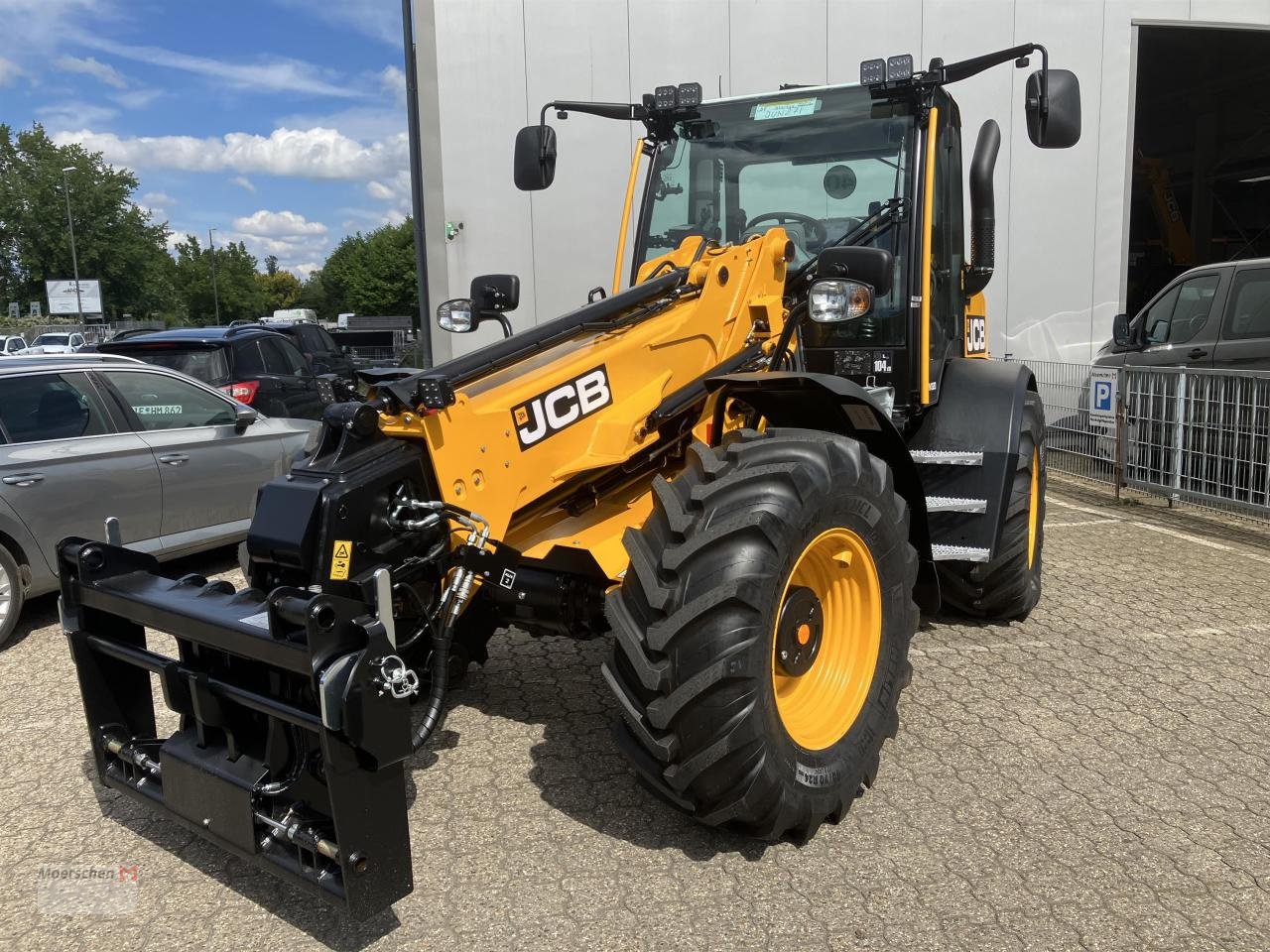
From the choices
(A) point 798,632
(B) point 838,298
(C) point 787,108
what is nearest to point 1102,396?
(C) point 787,108

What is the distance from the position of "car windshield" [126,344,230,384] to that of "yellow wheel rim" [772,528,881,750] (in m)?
6.83

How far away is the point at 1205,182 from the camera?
71.0 ft

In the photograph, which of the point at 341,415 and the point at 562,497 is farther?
the point at 562,497

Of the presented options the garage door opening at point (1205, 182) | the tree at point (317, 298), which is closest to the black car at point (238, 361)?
the garage door opening at point (1205, 182)

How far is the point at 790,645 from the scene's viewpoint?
338cm

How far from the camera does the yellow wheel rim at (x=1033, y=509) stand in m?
5.40

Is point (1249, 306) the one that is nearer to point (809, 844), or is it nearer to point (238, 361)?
point (809, 844)

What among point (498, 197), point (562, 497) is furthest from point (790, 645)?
point (498, 197)

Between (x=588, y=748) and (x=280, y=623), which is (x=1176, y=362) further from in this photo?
(x=280, y=623)

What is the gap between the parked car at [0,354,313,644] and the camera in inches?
223

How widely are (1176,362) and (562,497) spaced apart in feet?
26.0

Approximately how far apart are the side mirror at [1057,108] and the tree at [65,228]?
80039mm

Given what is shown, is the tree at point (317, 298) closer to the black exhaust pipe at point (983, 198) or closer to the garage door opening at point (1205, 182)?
the garage door opening at point (1205, 182)

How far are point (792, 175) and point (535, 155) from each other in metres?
1.37
